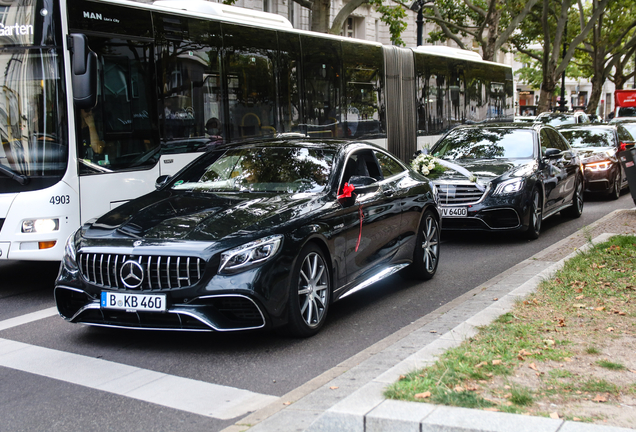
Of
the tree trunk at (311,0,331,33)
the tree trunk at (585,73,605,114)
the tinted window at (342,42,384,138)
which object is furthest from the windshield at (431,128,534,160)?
the tree trunk at (585,73,605,114)

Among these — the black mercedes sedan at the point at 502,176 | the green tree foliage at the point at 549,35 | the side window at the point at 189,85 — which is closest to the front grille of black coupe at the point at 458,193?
the black mercedes sedan at the point at 502,176

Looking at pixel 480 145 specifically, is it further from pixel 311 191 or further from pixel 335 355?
pixel 335 355

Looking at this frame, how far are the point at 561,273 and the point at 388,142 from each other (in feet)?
29.8

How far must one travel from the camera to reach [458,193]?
10.9 meters

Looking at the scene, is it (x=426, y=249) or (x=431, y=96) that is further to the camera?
(x=431, y=96)

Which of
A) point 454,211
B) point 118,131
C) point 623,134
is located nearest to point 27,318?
point 118,131

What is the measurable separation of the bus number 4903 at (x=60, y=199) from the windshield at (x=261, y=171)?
1487 mm

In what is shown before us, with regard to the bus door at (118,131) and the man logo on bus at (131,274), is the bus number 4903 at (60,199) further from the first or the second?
the man logo on bus at (131,274)

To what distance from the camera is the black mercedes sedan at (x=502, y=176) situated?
10805 millimetres

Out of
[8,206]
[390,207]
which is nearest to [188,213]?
[390,207]

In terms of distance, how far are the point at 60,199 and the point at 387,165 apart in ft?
11.4

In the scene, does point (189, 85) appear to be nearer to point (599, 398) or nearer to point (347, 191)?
point (347, 191)

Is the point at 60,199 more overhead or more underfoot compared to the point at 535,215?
more overhead

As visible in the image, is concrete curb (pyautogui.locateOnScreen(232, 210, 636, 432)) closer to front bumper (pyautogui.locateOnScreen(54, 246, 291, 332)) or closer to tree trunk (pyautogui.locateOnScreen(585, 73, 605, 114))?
front bumper (pyautogui.locateOnScreen(54, 246, 291, 332))
